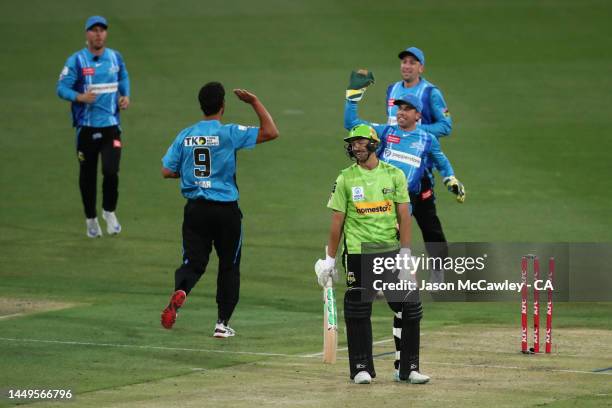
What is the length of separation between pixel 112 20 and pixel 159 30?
118 centimetres

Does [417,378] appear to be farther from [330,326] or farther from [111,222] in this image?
[111,222]

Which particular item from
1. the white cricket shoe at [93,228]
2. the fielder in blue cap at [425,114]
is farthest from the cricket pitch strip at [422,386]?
the white cricket shoe at [93,228]

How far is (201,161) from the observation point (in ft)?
41.9

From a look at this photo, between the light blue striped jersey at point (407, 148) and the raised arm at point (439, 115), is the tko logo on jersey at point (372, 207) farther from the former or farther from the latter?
the raised arm at point (439, 115)

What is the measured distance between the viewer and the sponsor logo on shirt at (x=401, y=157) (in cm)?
1443

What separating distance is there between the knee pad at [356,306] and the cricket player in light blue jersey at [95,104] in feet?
25.9

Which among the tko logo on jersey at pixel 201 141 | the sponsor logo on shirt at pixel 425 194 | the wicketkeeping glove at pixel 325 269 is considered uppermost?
the tko logo on jersey at pixel 201 141

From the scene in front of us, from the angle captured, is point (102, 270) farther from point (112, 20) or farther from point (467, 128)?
point (112, 20)

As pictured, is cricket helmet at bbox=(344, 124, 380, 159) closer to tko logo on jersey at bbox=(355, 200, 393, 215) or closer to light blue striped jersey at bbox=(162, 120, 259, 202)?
tko logo on jersey at bbox=(355, 200, 393, 215)

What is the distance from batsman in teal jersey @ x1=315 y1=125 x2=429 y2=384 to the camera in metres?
11.0

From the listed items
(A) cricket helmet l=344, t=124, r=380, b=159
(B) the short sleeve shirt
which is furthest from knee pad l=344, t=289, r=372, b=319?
(A) cricket helmet l=344, t=124, r=380, b=159

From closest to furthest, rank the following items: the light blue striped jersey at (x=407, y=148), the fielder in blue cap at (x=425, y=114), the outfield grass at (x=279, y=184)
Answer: the outfield grass at (x=279, y=184) < the light blue striped jersey at (x=407, y=148) < the fielder in blue cap at (x=425, y=114)

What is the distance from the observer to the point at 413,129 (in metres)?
14.3

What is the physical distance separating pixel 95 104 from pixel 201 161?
6008 mm
